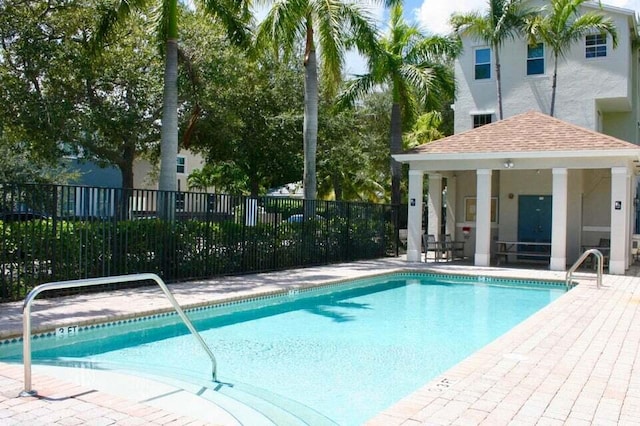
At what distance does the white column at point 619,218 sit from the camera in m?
16.5

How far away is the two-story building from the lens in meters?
17.2

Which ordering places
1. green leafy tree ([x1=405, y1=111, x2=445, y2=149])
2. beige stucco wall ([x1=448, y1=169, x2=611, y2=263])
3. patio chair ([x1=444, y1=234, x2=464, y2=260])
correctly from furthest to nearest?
green leafy tree ([x1=405, y1=111, x2=445, y2=149])
patio chair ([x1=444, y1=234, x2=464, y2=260])
beige stucco wall ([x1=448, y1=169, x2=611, y2=263])

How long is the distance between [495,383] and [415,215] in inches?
555

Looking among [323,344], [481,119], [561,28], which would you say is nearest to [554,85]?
[561,28]

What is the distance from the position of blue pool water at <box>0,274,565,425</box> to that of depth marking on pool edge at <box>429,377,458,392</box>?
2.33ft

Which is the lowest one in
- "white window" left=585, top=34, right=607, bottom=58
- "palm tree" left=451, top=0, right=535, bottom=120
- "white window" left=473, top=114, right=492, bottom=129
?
"white window" left=473, top=114, right=492, bottom=129

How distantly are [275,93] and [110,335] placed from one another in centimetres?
2032

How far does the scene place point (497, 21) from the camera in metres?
23.1

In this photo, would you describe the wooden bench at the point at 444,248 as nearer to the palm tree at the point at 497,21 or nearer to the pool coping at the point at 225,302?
the pool coping at the point at 225,302

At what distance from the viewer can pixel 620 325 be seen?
9094 millimetres

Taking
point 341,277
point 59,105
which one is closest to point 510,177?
point 341,277

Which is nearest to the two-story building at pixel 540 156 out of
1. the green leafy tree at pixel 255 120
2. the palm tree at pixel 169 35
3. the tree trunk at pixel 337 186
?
the green leafy tree at pixel 255 120

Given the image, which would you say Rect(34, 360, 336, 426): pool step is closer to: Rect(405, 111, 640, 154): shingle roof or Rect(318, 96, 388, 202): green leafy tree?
Rect(405, 111, 640, 154): shingle roof

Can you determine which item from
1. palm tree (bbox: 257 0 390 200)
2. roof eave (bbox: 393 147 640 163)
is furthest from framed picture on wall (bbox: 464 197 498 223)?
palm tree (bbox: 257 0 390 200)
